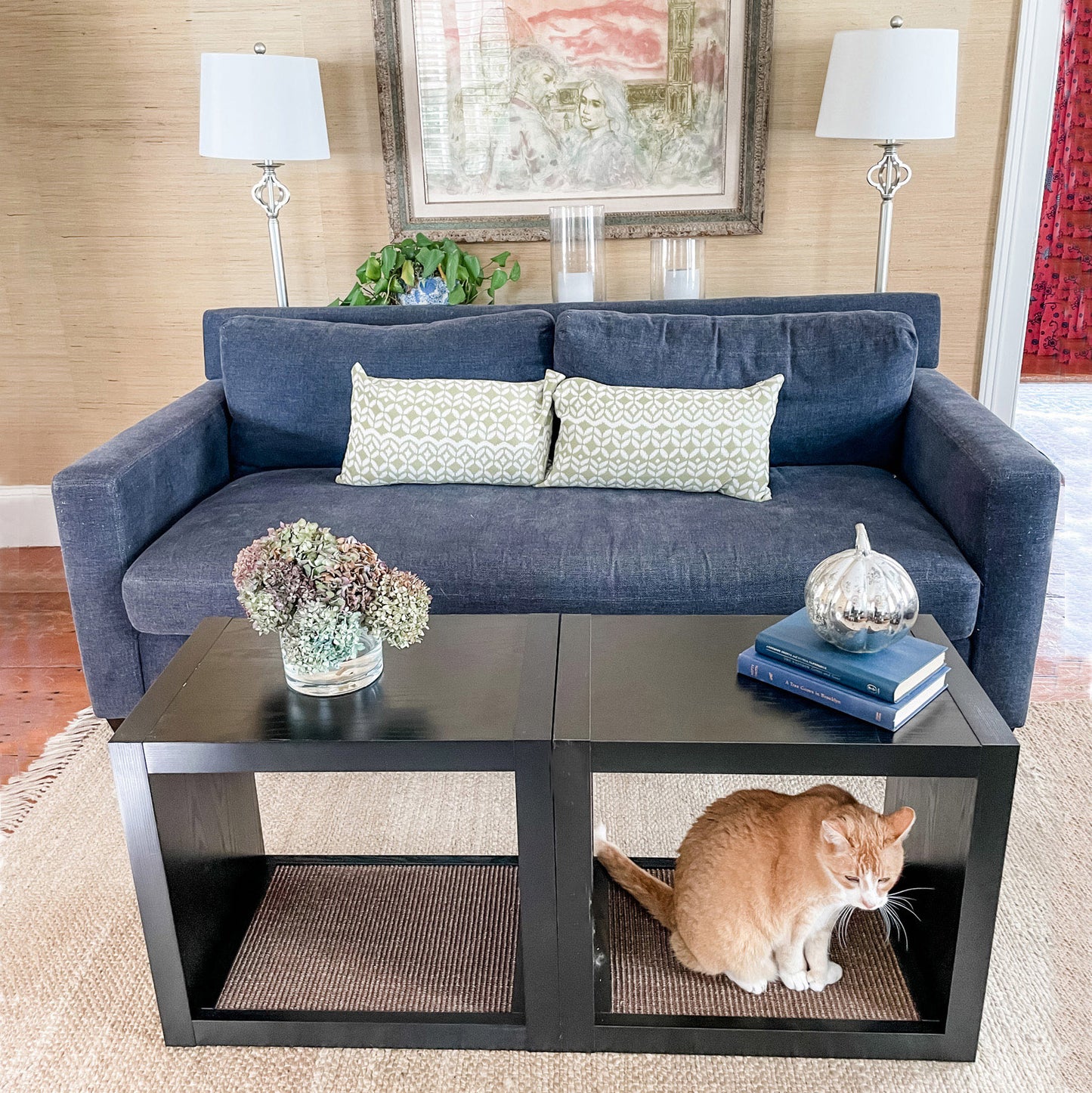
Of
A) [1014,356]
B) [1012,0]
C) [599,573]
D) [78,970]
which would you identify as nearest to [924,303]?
[1014,356]

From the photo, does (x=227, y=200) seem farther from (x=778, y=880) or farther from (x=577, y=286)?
(x=778, y=880)

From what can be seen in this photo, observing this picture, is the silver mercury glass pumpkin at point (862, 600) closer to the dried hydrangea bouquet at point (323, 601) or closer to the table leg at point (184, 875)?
the dried hydrangea bouquet at point (323, 601)

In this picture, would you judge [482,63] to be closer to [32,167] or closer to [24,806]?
[32,167]

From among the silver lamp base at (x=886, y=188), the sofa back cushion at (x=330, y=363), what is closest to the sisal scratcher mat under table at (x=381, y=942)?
the sofa back cushion at (x=330, y=363)

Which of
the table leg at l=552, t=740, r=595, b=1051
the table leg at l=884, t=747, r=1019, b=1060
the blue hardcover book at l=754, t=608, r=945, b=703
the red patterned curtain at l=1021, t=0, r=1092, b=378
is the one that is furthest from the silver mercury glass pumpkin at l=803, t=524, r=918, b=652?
the red patterned curtain at l=1021, t=0, r=1092, b=378

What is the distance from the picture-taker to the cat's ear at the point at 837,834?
4.21ft

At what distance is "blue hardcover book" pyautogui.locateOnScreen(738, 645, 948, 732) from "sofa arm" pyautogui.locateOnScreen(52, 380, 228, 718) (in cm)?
131

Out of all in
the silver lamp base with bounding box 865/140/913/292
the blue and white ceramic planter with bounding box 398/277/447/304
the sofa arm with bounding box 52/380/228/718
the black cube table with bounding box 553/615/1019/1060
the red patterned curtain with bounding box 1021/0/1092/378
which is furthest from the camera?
the red patterned curtain with bounding box 1021/0/1092/378

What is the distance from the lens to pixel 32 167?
316 cm

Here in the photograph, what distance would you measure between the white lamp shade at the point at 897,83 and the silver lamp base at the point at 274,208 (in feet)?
4.95

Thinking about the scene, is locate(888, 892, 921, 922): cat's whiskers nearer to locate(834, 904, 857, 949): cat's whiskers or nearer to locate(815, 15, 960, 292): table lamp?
locate(834, 904, 857, 949): cat's whiskers

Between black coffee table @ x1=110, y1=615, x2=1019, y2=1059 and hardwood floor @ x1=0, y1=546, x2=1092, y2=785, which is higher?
black coffee table @ x1=110, y1=615, x2=1019, y2=1059

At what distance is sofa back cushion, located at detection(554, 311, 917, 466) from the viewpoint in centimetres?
241

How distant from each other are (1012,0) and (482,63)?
1.45m
